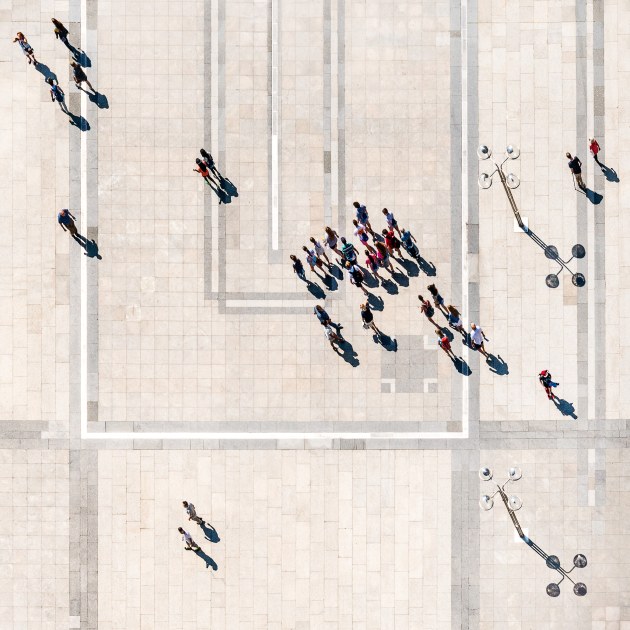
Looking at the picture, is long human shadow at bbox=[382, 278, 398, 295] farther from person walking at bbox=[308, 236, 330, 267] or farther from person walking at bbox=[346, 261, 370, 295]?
person walking at bbox=[308, 236, 330, 267]

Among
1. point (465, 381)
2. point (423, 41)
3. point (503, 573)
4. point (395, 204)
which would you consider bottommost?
point (503, 573)

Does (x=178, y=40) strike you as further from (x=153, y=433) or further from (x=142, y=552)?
(x=142, y=552)

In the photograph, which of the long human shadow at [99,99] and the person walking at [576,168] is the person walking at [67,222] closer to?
the long human shadow at [99,99]

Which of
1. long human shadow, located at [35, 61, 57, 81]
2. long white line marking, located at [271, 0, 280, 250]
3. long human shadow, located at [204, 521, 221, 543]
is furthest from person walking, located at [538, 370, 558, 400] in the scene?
long human shadow, located at [35, 61, 57, 81]

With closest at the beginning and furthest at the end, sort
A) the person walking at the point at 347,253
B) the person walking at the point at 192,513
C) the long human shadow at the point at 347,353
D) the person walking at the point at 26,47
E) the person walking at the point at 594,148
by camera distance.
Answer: the person walking at the point at 26,47 < the person walking at the point at 347,253 < the person walking at the point at 594,148 < the person walking at the point at 192,513 < the long human shadow at the point at 347,353

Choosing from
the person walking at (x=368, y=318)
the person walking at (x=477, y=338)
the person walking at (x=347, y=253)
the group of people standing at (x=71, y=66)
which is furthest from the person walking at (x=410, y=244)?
the group of people standing at (x=71, y=66)

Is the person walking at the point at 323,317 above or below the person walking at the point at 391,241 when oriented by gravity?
below

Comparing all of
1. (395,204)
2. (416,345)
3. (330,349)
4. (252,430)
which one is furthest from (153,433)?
(395,204)
